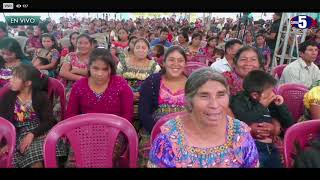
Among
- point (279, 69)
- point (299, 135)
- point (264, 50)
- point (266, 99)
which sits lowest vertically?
point (299, 135)

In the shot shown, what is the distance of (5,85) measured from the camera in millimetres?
1834

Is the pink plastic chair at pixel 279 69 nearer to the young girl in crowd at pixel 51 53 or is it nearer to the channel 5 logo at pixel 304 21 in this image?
the channel 5 logo at pixel 304 21

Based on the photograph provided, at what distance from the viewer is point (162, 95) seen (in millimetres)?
1868

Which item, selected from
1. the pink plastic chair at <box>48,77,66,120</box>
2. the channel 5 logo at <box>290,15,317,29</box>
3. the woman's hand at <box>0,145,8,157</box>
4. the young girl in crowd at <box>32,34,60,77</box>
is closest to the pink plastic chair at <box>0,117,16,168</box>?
the woman's hand at <box>0,145,8,157</box>

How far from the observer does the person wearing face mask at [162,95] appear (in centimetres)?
182

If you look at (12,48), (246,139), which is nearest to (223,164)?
(246,139)

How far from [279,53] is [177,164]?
54.1 inches

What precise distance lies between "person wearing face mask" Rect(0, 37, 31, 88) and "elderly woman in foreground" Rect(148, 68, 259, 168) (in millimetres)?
864

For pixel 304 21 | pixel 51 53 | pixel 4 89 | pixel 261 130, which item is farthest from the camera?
pixel 51 53

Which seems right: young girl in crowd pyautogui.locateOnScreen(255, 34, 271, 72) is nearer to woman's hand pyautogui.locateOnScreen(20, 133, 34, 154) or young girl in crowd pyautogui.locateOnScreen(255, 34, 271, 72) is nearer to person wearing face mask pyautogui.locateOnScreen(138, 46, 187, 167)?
person wearing face mask pyautogui.locateOnScreen(138, 46, 187, 167)

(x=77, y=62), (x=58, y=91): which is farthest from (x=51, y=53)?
(x=58, y=91)

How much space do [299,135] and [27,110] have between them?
1223 mm

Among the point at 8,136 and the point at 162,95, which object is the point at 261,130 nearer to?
the point at 162,95
